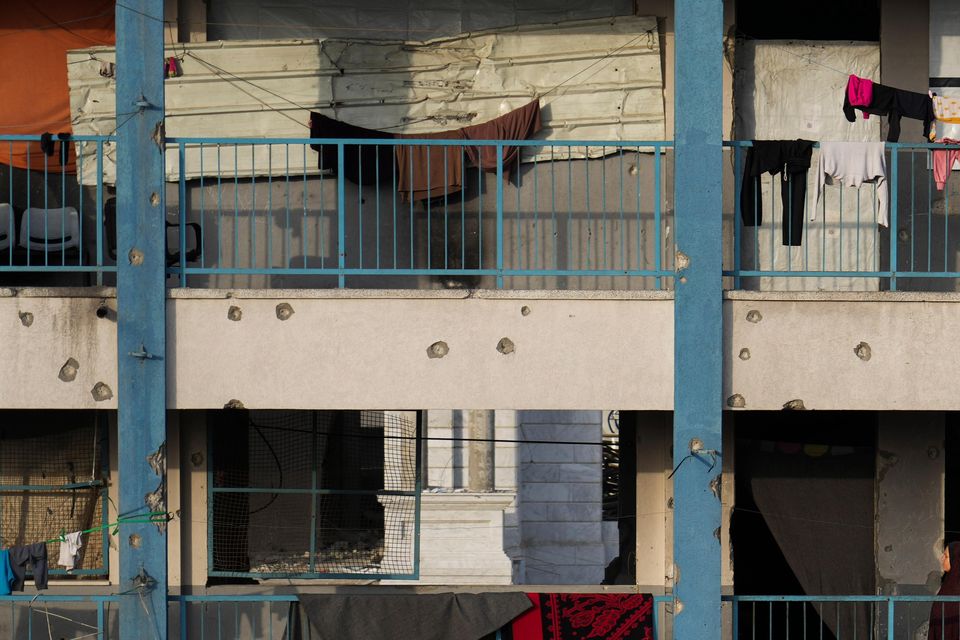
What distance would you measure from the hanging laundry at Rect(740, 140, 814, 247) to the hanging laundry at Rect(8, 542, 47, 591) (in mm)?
5673

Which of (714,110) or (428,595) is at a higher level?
(714,110)

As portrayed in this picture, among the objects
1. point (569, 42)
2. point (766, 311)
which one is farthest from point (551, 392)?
point (569, 42)

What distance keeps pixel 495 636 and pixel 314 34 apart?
5355 millimetres

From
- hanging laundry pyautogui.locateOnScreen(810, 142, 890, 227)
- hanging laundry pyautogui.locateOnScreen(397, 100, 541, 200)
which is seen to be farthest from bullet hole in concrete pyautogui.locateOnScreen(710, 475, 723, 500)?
hanging laundry pyautogui.locateOnScreen(397, 100, 541, 200)

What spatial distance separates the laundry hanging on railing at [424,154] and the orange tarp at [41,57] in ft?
7.29

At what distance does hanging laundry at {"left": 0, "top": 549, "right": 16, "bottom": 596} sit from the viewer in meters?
8.48

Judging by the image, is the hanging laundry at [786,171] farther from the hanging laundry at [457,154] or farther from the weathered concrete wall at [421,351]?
the hanging laundry at [457,154]

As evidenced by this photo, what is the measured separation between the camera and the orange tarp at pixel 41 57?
10.3 m

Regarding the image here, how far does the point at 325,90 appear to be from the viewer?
10297 millimetres

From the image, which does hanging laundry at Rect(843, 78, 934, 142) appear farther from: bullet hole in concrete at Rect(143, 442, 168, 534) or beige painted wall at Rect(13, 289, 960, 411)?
bullet hole in concrete at Rect(143, 442, 168, 534)

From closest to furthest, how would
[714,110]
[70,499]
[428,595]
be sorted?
1. [714,110]
2. [428,595]
3. [70,499]

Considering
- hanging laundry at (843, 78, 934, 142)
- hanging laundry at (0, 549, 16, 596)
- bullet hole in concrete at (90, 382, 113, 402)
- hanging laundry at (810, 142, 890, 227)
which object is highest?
hanging laundry at (843, 78, 934, 142)

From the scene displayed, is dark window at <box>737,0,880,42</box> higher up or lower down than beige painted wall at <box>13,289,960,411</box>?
higher up

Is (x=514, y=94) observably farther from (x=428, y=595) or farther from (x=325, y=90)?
(x=428, y=595)
